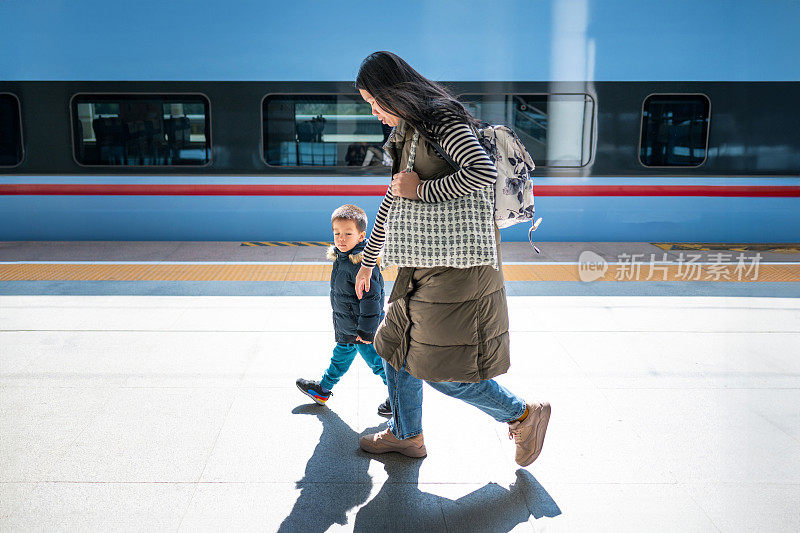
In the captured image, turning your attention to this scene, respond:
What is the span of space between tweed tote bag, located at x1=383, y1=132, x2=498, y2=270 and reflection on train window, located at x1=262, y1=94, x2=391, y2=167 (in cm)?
482

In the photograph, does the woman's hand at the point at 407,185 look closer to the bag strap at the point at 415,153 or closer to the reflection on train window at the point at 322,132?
the bag strap at the point at 415,153

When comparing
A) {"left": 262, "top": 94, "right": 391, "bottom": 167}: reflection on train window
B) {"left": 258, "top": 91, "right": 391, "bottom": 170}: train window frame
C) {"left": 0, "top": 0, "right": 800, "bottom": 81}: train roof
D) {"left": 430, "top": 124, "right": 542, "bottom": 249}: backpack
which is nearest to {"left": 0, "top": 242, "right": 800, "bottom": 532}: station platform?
{"left": 430, "top": 124, "right": 542, "bottom": 249}: backpack

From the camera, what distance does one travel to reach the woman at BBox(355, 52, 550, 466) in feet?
7.77

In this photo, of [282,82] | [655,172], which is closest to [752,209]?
[655,172]

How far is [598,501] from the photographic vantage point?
2562 millimetres

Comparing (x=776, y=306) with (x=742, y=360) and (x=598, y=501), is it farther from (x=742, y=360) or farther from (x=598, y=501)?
(x=598, y=501)

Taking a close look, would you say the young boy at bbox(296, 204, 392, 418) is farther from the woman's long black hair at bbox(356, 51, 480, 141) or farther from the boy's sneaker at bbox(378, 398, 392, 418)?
the woman's long black hair at bbox(356, 51, 480, 141)

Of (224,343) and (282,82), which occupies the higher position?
(282,82)

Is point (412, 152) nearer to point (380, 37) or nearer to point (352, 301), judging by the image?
point (352, 301)

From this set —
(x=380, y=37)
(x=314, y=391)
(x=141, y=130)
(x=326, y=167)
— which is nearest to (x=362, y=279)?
(x=314, y=391)

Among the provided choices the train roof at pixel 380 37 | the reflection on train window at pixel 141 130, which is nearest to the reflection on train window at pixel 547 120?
the train roof at pixel 380 37

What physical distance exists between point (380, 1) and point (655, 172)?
3381mm

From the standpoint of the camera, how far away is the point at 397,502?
2572 millimetres
